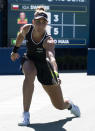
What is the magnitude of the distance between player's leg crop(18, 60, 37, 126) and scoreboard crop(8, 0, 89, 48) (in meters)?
9.92

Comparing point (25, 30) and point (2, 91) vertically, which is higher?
point (25, 30)

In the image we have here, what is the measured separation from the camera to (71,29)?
16219mm

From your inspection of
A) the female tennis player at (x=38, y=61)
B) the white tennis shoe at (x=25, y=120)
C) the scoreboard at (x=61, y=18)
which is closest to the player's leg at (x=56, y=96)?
the female tennis player at (x=38, y=61)

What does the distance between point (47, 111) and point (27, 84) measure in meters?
1.41

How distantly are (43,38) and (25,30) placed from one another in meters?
0.30

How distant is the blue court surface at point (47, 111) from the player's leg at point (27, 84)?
Answer: 0.13 meters

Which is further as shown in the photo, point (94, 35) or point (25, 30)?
point (94, 35)

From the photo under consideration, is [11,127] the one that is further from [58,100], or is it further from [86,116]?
[86,116]

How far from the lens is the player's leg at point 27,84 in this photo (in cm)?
593

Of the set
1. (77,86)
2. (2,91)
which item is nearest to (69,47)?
(77,86)

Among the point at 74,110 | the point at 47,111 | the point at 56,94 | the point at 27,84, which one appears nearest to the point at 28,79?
the point at 27,84

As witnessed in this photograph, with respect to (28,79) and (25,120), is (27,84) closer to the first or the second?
(28,79)

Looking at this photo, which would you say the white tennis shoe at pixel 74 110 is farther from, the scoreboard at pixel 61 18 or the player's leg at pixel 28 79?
the scoreboard at pixel 61 18

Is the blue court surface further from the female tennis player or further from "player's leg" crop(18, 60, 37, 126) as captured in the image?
the female tennis player
